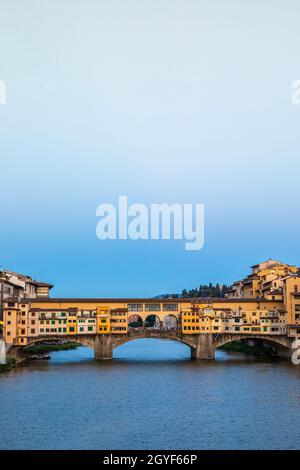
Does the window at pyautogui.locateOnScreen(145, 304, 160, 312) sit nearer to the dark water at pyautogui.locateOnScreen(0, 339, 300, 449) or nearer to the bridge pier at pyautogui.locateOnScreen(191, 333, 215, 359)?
the bridge pier at pyautogui.locateOnScreen(191, 333, 215, 359)

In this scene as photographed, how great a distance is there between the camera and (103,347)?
4619 centimetres

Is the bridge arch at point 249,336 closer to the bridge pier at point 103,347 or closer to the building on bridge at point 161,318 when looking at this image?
the building on bridge at point 161,318

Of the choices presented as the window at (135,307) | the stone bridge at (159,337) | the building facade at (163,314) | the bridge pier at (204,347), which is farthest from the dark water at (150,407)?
the window at (135,307)

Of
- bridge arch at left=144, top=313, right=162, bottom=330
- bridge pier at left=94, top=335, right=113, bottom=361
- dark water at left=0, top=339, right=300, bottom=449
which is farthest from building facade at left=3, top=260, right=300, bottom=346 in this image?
dark water at left=0, top=339, right=300, bottom=449

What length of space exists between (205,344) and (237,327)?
3112 millimetres

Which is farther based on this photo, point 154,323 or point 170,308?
point 154,323

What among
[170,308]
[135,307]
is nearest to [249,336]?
[170,308]

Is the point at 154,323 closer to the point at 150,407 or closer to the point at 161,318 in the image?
the point at 161,318

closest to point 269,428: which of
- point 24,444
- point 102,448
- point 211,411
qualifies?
point 211,411

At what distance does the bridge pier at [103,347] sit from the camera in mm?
46062

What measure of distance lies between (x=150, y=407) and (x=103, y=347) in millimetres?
19906

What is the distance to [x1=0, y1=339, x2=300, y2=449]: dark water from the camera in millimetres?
20953
